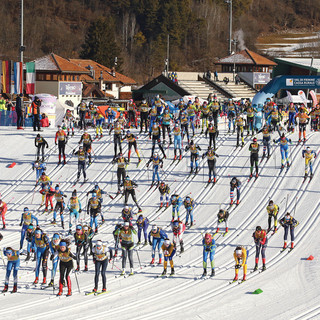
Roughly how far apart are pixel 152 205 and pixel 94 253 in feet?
33.8

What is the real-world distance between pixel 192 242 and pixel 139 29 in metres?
92.7

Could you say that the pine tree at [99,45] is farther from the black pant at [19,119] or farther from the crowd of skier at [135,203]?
the crowd of skier at [135,203]

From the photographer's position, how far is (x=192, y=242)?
25.9 m

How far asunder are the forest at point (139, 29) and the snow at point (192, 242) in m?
63.6

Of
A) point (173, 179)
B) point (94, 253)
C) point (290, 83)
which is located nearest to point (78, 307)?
point (94, 253)

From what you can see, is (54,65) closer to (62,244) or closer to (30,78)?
(30,78)

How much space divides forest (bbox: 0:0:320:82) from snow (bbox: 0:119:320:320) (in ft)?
209

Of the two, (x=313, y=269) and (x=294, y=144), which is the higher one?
(x=294, y=144)

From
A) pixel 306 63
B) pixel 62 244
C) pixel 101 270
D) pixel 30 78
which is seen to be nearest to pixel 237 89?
pixel 306 63

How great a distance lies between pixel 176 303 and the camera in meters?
20.0

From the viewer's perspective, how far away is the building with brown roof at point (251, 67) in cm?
7281

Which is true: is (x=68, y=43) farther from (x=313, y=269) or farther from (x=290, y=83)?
(x=313, y=269)

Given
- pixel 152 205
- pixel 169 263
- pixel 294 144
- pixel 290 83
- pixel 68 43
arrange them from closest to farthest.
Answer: pixel 169 263 → pixel 152 205 → pixel 294 144 → pixel 290 83 → pixel 68 43

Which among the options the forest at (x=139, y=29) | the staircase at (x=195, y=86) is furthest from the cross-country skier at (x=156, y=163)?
the forest at (x=139, y=29)
